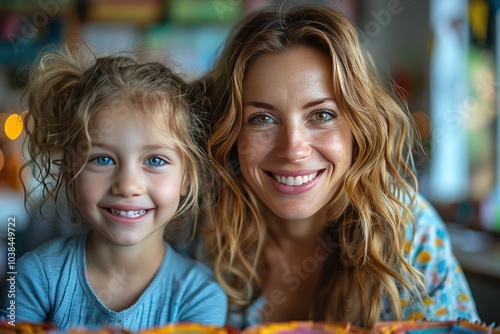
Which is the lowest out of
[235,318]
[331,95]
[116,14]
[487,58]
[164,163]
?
[235,318]

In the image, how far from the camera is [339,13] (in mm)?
868

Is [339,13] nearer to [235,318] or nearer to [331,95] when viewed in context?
[331,95]

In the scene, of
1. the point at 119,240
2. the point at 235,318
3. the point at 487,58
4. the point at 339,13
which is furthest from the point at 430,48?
the point at 119,240

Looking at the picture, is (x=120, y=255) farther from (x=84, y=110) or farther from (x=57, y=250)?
(x=84, y=110)

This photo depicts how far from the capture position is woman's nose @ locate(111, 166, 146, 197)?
2.37 ft

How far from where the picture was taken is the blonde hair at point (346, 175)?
0.85 m

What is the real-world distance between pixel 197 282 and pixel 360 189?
28 cm

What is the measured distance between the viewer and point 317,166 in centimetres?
86

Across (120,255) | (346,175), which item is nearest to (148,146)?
(120,255)

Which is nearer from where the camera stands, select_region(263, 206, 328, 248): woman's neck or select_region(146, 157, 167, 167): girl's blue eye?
select_region(146, 157, 167, 167): girl's blue eye

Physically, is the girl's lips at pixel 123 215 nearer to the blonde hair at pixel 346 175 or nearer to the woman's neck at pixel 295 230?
the blonde hair at pixel 346 175

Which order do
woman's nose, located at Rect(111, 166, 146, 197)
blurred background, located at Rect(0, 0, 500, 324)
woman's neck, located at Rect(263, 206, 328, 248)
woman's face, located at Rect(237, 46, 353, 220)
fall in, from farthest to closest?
blurred background, located at Rect(0, 0, 500, 324) → woman's neck, located at Rect(263, 206, 328, 248) → woman's face, located at Rect(237, 46, 353, 220) → woman's nose, located at Rect(111, 166, 146, 197)

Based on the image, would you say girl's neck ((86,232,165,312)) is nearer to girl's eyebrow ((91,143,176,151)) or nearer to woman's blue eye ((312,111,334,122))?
girl's eyebrow ((91,143,176,151))

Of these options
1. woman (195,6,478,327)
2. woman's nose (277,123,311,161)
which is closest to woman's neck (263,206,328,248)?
woman (195,6,478,327)
